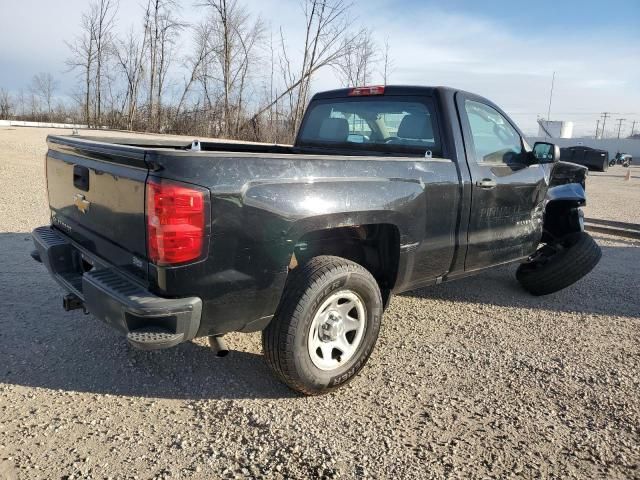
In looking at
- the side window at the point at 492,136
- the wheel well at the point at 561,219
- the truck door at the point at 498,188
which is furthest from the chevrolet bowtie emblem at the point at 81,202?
the wheel well at the point at 561,219

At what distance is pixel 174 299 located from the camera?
8.02 ft

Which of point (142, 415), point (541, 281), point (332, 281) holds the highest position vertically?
point (332, 281)

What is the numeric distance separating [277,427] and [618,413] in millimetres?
2006

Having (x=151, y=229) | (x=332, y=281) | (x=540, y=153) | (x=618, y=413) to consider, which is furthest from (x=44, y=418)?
(x=540, y=153)

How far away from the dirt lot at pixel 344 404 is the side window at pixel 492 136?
142cm

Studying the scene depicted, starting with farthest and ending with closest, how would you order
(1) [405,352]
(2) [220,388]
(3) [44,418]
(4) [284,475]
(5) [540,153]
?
(5) [540,153] → (1) [405,352] → (2) [220,388] → (3) [44,418] → (4) [284,475]

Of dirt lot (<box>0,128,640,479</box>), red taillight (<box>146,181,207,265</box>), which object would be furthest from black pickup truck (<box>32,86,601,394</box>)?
dirt lot (<box>0,128,640,479</box>)

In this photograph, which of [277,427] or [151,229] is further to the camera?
[277,427]

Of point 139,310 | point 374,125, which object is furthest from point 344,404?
point 374,125

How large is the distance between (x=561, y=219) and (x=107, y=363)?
4.86 meters

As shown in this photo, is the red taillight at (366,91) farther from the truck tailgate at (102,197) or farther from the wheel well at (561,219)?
the wheel well at (561,219)

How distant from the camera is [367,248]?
3523mm

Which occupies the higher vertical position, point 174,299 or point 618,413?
point 174,299

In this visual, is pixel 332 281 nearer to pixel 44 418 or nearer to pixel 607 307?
pixel 44 418
